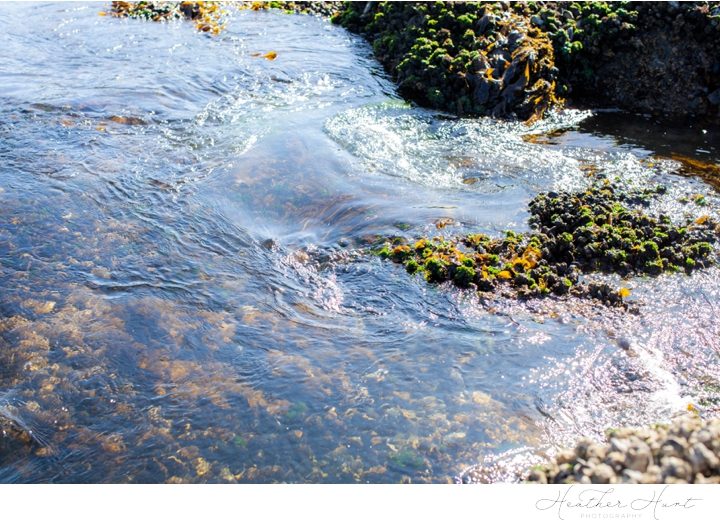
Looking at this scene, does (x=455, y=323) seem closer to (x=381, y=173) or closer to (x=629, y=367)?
(x=629, y=367)

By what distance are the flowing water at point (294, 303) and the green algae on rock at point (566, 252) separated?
0.31m

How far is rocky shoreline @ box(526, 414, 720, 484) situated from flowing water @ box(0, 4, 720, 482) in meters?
1.09

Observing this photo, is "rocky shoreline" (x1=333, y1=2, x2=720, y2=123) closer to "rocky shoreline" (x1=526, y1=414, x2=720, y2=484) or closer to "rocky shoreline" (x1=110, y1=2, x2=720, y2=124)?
"rocky shoreline" (x1=110, y1=2, x2=720, y2=124)

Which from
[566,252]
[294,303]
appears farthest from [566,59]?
[294,303]

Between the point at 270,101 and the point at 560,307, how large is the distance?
8.38 metres

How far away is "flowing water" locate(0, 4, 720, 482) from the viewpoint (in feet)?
21.2

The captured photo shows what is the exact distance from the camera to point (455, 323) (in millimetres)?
8016

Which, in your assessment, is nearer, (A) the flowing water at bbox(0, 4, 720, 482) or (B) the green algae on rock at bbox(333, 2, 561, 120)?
(A) the flowing water at bbox(0, 4, 720, 482)

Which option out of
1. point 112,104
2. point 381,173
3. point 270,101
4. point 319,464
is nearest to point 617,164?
point 381,173

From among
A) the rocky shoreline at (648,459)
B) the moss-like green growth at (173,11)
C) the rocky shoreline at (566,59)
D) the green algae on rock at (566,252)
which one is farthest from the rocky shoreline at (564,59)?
the rocky shoreline at (648,459)

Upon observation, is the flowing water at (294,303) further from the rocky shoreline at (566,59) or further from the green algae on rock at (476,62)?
the rocky shoreline at (566,59)

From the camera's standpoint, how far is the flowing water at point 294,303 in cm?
645

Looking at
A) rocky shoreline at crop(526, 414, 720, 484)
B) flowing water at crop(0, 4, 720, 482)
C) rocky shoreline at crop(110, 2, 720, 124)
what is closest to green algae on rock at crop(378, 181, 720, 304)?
flowing water at crop(0, 4, 720, 482)

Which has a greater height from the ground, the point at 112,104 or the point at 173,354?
the point at 112,104
